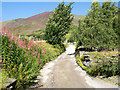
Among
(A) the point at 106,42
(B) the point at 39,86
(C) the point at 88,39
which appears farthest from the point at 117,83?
(C) the point at 88,39

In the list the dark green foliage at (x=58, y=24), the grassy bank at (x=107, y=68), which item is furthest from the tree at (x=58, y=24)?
the grassy bank at (x=107, y=68)

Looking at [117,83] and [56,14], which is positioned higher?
[56,14]

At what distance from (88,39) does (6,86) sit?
1215 centimetres

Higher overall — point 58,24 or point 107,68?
point 58,24

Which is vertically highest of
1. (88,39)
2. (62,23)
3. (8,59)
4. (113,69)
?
(62,23)

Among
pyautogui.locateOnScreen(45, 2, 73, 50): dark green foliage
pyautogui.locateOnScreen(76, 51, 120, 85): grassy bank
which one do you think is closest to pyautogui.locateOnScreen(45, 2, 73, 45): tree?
pyautogui.locateOnScreen(45, 2, 73, 50): dark green foliage

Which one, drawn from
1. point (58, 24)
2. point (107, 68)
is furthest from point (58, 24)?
point (107, 68)

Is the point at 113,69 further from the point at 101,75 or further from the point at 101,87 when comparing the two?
the point at 101,87

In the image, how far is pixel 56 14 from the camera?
75.7ft

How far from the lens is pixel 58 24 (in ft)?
72.0

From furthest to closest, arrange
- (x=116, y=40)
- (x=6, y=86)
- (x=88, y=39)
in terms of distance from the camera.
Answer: (x=88, y=39), (x=116, y=40), (x=6, y=86)

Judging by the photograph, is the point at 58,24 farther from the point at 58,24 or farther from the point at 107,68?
the point at 107,68

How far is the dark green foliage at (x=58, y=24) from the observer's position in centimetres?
2156

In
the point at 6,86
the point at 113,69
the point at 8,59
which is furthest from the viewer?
the point at 113,69
